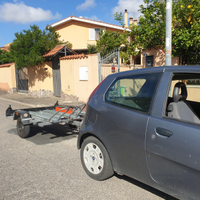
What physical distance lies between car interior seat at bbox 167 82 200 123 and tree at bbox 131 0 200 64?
600 cm

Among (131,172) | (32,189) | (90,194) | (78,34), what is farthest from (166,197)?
(78,34)

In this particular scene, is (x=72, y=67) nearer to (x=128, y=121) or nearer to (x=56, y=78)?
(x=56, y=78)

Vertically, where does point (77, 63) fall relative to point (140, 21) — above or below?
below

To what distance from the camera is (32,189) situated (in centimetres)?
320

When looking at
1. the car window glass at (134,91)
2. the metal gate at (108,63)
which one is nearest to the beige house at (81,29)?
the metal gate at (108,63)

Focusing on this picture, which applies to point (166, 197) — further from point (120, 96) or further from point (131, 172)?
point (120, 96)

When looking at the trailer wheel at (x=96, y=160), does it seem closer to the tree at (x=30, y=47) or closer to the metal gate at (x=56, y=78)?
the metal gate at (x=56, y=78)

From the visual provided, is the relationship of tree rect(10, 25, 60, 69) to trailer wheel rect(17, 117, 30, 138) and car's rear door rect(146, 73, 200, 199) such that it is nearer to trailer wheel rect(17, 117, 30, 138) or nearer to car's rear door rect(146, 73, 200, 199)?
trailer wheel rect(17, 117, 30, 138)

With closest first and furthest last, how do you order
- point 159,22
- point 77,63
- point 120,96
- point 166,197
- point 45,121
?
point 166,197 < point 120,96 < point 45,121 < point 159,22 < point 77,63

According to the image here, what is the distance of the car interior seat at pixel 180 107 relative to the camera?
2666 millimetres

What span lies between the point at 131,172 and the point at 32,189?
1.47m

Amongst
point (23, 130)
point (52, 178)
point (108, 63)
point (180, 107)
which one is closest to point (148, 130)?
point (180, 107)

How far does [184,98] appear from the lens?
3.08m

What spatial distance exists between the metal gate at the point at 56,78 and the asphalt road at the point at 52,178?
9.26m
